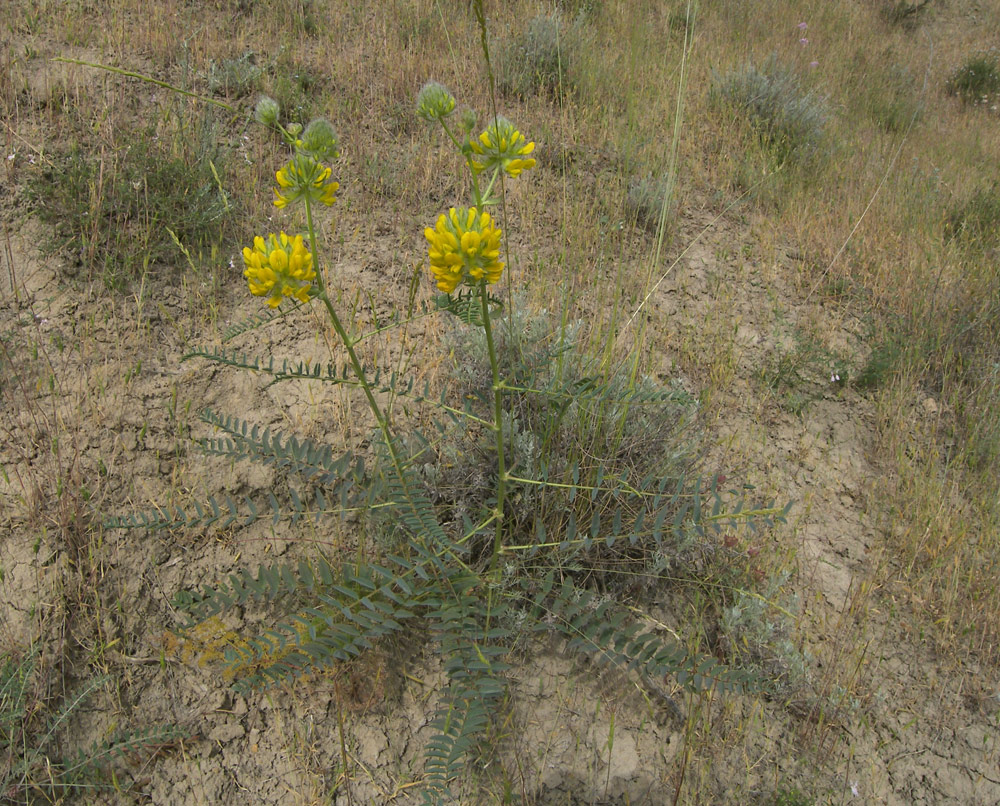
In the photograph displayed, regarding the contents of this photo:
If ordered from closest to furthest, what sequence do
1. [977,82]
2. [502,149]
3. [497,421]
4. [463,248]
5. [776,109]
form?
1. [463,248]
2. [502,149]
3. [497,421]
4. [776,109]
5. [977,82]

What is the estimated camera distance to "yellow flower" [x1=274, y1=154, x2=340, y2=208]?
1.50m

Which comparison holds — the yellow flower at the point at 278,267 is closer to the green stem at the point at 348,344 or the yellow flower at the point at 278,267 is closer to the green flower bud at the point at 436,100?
the green stem at the point at 348,344

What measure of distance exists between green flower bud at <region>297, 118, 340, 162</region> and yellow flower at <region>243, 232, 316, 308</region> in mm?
226

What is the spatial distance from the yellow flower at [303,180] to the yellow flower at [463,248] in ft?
1.05

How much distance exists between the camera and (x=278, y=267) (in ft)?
4.75

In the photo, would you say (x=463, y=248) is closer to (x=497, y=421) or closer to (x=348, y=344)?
(x=348, y=344)

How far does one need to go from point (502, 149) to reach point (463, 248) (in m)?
0.31

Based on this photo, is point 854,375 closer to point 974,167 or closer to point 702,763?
point 702,763

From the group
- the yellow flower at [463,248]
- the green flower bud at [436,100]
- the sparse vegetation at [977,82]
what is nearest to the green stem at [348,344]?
the yellow flower at [463,248]

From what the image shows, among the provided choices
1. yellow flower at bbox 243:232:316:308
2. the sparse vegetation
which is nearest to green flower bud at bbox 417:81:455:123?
yellow flower at bbox 243:232:316:308

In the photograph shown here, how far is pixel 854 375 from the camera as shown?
323 cm

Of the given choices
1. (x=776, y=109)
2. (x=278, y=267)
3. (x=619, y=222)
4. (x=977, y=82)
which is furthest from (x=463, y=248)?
(x=977, y=82)

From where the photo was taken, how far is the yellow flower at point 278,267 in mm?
1437

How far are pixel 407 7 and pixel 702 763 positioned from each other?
5039 millimetres
